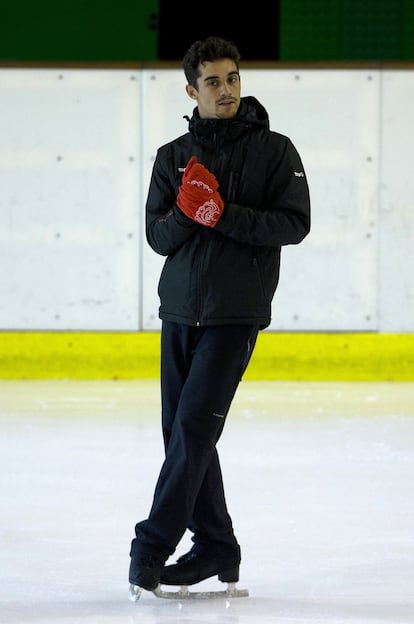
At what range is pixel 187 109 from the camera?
692 cm

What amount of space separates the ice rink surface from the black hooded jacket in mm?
603

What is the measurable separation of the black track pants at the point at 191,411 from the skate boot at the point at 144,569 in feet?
0.06

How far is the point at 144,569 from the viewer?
2.73 meters

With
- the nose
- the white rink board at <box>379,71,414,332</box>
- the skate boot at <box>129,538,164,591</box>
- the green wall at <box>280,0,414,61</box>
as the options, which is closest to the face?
the nose

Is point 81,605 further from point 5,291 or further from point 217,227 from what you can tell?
point 5,291

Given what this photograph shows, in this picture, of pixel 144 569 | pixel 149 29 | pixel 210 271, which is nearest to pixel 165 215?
pixel 210 271

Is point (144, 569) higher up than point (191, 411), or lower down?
lower down

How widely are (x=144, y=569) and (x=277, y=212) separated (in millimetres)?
762

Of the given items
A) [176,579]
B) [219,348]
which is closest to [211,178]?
[219,348]

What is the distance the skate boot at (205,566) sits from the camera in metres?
2.81

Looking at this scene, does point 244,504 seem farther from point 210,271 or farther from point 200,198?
point 200,198

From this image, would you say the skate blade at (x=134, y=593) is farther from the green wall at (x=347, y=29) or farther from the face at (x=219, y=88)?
the green wall at (x=347, y=29)

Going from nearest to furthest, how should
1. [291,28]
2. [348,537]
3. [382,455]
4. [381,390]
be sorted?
1. [348,537]
2. [382,455]
3. [381,390]
4. [291,28]

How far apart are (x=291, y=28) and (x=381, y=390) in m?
5.18
